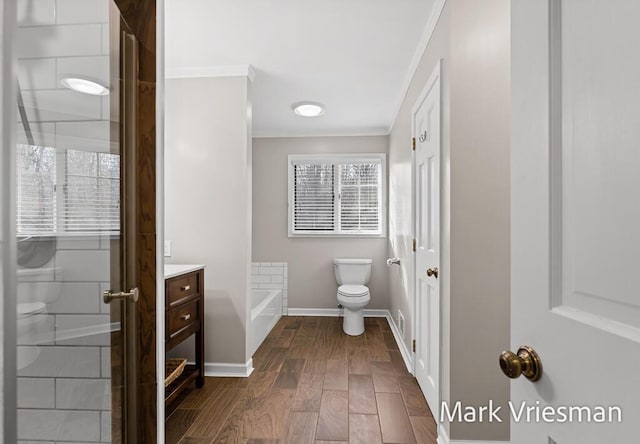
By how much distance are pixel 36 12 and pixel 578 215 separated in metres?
1.17

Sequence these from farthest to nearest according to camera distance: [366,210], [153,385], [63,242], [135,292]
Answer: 1. [366,210]
2. [153,385]
3. [135,292]
4. [63,242]

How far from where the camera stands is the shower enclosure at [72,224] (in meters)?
0.75

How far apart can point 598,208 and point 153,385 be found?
155cm

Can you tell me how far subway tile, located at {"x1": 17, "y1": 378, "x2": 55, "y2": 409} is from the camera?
0.76 m

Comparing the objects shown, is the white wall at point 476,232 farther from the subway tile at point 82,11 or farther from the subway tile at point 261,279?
the subway tile at point 261,279

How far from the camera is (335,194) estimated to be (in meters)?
4.73

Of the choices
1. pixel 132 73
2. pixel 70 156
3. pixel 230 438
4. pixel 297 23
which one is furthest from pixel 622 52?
pixel 230 438

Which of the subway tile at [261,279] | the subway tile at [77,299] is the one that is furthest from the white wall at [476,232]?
the subway tile at [261,279]

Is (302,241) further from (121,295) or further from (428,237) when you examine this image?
(121,295)

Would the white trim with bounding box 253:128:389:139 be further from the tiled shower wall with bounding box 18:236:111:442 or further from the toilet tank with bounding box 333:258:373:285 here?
the tiled shower wall with bounding box 18:236:111:442

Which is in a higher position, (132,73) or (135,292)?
(132,73)

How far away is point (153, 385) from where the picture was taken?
1.40 metres

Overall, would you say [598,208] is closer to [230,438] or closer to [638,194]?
[638,194]

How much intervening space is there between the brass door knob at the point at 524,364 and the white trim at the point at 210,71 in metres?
2.73
